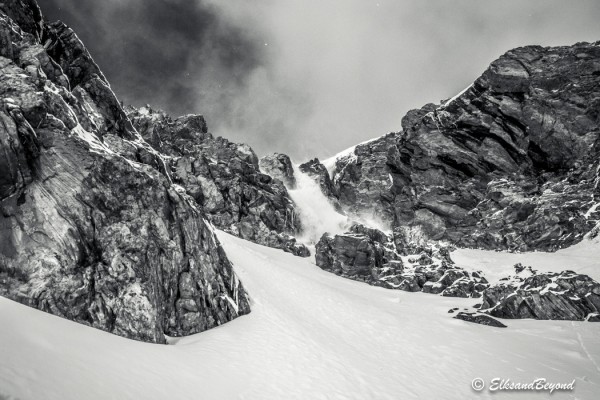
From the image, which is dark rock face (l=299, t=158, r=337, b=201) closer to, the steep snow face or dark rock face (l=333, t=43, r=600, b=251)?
the steep snow face

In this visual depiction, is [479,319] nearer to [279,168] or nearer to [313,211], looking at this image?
[313,211]

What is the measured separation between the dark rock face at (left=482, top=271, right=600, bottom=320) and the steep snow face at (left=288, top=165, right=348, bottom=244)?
44.1 m

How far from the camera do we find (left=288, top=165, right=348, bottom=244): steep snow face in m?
78.6

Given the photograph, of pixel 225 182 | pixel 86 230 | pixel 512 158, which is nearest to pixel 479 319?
pixel 86 230

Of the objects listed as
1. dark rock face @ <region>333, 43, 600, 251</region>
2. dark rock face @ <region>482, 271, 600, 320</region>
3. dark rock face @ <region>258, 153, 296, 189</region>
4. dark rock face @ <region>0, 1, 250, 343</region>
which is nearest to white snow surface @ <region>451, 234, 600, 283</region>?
dark rock face @ <region>333, 43, 600, 251</region>

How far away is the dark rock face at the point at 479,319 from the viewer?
2759cm

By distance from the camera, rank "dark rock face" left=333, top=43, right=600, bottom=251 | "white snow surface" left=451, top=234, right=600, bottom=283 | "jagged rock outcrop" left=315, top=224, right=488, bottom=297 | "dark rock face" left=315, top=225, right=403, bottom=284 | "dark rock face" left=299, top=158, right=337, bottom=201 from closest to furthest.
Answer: "white snow surface" left=451, top=234, right=600, bottom=283
"jagged rock outcrop" left=315, top=224, right=488, bottom=297
"dark rock face" left=315, top=225, right=403, bottom=284
"dark rock face" left=333, top=43, right=600, bottom=251
"dark rock face" left=299, top=158, right=337, bottom=201

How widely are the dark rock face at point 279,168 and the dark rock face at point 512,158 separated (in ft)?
113

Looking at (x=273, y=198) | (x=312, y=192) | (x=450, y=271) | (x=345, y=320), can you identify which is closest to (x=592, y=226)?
(x=450, y=271)

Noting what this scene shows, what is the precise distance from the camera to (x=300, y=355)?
15516 millimetres

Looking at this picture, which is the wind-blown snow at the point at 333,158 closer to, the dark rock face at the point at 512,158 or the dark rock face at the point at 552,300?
the dark rock face at the point at 512,158

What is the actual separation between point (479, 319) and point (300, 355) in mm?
20534

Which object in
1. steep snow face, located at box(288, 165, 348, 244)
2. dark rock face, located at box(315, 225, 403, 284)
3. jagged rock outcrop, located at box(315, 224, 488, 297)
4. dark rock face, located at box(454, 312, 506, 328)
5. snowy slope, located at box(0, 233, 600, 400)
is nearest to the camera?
snowy slope, located at box(0, 233, 600, 400)

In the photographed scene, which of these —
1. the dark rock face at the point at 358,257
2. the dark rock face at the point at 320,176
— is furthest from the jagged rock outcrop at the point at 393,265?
the dark rock face at the point at 320,176
